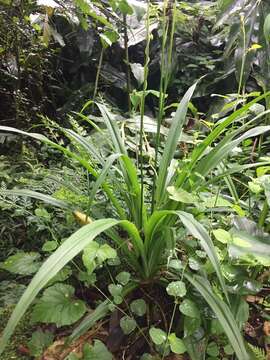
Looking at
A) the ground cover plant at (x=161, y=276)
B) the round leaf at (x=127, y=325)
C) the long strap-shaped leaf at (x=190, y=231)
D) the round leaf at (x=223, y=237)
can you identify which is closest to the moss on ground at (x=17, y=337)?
the ground cover plant at (x=161, y=276)

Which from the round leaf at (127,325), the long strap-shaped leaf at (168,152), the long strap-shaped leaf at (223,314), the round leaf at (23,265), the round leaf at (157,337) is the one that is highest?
the long strap-shaped leaf at (168,152)

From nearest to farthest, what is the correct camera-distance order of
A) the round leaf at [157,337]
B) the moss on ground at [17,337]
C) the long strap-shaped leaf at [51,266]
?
the long strap-shaped leaf at [51,266] < the round leaf at [157,337] < the moss on ground at [17,337]

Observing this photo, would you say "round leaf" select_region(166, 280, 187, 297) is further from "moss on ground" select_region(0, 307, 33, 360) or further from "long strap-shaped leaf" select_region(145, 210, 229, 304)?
"moss on ground" select_region(0, 307, 33, 360)

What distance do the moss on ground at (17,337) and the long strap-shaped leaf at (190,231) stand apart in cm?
31

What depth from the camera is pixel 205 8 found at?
1817 millimetres

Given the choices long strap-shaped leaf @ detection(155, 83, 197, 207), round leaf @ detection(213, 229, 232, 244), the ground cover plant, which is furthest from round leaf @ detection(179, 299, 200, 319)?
long strap-shaped leaf @ detection(155, 83, 197, 207)

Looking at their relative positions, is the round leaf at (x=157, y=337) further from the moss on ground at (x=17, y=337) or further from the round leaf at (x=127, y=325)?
the moss on ground at (x=17, y=337)

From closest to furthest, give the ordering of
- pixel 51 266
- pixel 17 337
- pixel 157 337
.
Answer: pixel 51 266 → pixel 157 337 → pixel 17 337

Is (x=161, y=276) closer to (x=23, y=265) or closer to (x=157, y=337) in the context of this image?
(x=157, y=337)

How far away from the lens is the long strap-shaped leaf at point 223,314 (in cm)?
54

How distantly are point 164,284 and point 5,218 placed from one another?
59 centimetres

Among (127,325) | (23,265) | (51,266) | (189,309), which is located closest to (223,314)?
(189,309)

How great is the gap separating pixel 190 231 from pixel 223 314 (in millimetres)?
145

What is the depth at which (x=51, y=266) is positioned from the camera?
492 mm
